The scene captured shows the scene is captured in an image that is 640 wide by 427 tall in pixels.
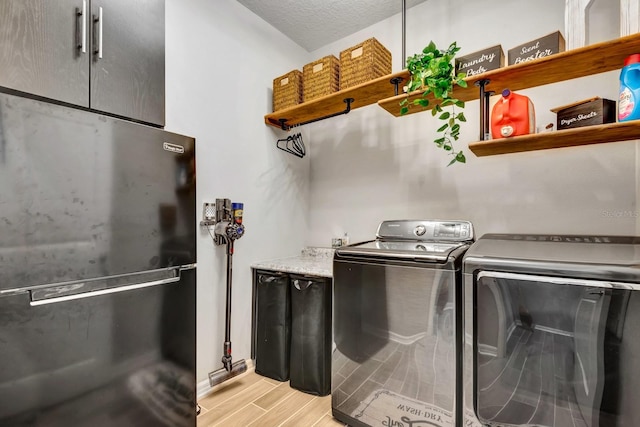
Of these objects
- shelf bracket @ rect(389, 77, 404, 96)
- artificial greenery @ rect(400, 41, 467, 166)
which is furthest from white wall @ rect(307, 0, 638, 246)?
artificial greenery @ rect(400, 41, 467, 166)

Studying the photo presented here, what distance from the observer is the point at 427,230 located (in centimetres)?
216

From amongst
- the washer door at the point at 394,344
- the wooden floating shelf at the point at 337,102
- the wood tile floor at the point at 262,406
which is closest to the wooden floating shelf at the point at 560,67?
the wooden floating shelf at the point at 337,102

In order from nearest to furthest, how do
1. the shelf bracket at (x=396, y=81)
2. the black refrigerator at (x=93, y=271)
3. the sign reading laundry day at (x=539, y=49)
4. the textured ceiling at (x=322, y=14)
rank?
Answer: the black refrigerator at (x=93, y=271)
the sign reading laundry day at (x=539, y=49)
the shelf bracket at (x=396, y=81)
the textured ceiling at (x=322, y=14)

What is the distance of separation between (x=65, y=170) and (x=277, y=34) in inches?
87.3

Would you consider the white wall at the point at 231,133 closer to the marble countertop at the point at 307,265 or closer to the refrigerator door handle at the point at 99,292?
the marble countertop at the point at 307,265

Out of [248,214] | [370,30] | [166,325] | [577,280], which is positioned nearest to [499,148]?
[577,280]

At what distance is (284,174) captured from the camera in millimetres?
2803

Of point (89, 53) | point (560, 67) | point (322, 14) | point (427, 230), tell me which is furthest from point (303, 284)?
point (322, 14)

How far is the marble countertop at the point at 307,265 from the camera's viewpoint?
2129 millimetres

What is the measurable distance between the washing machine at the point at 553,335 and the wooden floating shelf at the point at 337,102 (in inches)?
50.5

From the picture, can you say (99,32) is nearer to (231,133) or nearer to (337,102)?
(231,133)

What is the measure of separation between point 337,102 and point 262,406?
223cm

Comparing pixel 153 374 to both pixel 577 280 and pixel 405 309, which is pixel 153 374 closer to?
pixel 405 309

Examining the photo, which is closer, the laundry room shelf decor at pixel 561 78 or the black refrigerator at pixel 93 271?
the black refrigerator at pixel 93 271
